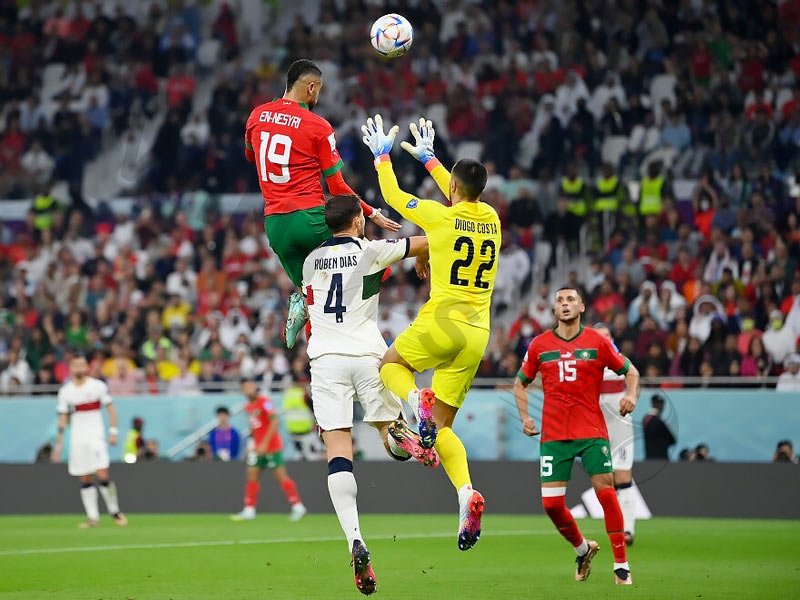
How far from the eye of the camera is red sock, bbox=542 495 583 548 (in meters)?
10.8

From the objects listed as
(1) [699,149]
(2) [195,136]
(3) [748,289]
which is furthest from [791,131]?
(2) [195,136]

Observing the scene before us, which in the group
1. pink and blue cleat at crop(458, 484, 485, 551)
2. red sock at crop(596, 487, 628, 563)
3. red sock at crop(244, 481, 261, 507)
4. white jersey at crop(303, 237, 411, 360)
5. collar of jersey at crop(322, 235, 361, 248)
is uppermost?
collar of jersey at crop(322, 235, 361, 248)

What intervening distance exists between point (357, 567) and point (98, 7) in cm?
2240

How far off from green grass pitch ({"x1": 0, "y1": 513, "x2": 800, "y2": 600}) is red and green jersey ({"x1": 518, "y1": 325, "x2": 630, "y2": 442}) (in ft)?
4.06

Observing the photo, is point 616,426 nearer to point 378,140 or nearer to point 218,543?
point 218,543

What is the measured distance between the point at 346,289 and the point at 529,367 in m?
2.65

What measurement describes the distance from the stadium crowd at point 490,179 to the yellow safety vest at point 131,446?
0.75m

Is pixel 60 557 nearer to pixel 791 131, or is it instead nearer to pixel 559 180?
pixel 559 180

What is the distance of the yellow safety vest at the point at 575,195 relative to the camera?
71.1 ft

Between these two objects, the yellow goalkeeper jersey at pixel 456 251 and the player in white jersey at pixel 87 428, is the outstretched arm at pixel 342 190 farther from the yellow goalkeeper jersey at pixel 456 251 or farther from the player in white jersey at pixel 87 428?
the player in white jersey at pixel 87 428

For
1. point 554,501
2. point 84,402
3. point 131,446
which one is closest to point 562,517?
point 554,501

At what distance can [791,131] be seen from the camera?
21.4 metres

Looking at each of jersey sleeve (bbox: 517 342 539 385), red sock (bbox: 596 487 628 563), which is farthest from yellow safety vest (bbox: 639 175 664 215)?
red sock (bbox: 596 487 628 563)

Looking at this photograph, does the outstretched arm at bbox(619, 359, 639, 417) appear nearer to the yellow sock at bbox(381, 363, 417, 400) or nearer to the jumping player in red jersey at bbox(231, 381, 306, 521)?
the yellow sock at bbox(381, 363, 417, 400)
